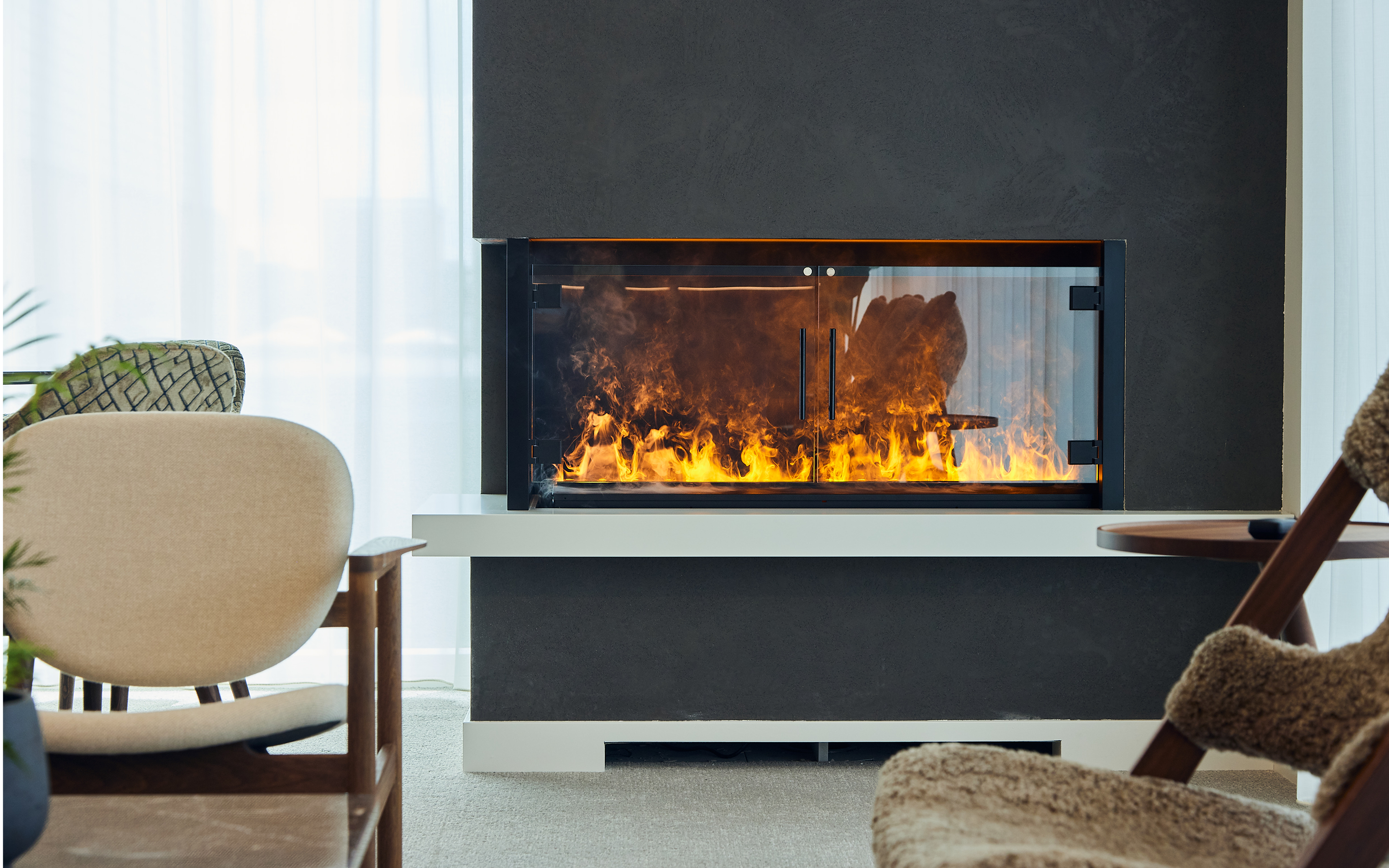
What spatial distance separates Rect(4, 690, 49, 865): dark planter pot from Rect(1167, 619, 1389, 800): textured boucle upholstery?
1.06 metres

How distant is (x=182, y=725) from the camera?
1188 mm

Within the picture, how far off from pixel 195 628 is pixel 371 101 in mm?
2035

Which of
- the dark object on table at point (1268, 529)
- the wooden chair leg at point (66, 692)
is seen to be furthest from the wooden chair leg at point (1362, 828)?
the wooden chair leg at point (66, 692)

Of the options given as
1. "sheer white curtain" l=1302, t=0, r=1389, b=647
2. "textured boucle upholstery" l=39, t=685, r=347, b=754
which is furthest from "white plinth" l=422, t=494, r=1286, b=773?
"textured boucle upholstery" l=39, t=685, r=347, b=754

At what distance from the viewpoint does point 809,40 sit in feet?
7.70

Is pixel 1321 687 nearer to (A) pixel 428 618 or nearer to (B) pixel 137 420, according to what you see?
(B) pixel 137 420

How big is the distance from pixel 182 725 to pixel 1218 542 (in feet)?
4.77

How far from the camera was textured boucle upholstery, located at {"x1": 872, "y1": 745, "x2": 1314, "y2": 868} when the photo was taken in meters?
0.90

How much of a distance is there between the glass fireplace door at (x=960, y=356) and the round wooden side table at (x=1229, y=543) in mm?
789

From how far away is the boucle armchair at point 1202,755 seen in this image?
3.05ft

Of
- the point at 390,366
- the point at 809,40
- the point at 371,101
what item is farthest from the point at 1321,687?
the point at 371,101

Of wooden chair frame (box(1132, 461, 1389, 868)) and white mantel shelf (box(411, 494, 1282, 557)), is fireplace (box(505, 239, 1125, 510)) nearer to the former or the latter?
white mantel shelf (box(411, 494, 1282, 557))

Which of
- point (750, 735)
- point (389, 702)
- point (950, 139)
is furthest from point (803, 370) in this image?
point (389, 702)

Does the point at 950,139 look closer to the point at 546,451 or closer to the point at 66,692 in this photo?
the point at 546,451
